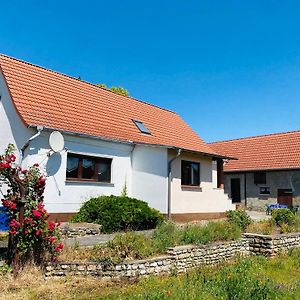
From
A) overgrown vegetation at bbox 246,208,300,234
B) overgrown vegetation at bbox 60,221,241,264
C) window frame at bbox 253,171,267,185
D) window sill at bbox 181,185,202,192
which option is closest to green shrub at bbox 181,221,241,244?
overgrown vegetation at bbox 60,221,241,264

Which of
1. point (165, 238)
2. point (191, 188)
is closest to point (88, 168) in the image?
point (191, 188)

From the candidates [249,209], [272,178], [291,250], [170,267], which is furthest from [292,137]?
[170,267]

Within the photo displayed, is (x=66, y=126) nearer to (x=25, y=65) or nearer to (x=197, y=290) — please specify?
(x=25, y=65)

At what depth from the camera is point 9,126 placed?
14211 millimetres

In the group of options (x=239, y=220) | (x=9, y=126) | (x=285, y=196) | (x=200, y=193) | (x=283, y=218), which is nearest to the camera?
(x=239, y=220)

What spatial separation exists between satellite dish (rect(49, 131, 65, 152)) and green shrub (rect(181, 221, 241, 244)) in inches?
225

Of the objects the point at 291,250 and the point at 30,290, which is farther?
the point at 291,250

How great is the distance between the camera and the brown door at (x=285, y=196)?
2792 cm

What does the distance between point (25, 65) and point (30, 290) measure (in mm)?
12551

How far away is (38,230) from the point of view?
25.3 feet

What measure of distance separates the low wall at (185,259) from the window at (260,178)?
1860 centimetres

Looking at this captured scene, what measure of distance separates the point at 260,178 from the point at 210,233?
21356mm

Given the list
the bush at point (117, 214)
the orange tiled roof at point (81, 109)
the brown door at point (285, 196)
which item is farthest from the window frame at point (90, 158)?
the brown door at point (285, 196)

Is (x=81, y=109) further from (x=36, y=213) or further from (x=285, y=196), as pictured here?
(x=285, y=196)
